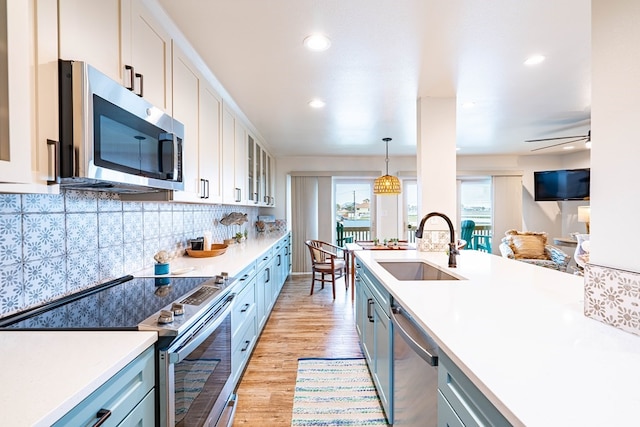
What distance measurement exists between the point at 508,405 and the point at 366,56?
209cm

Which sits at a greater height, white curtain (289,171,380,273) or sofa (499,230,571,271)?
white curtain (289,171,380,273)

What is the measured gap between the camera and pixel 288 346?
282 cm

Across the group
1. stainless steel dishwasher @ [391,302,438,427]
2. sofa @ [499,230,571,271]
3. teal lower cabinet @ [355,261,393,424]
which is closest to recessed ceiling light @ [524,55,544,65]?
teal lower cabinet @ [355,261,393,424]

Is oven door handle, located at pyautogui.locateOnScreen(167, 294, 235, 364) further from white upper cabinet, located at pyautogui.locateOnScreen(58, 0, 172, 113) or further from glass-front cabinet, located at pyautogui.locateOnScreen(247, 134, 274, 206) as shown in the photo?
glass-front cabinet, located at pyautogui.locateOnScreen(247, 134, 274, 206)

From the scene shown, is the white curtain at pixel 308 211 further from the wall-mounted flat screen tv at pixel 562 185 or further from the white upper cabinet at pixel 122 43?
the white upper cabinet at pixel 122 43

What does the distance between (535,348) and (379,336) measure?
1.17 m

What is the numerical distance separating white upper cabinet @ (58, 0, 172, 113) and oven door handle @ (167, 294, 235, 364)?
3.47ft

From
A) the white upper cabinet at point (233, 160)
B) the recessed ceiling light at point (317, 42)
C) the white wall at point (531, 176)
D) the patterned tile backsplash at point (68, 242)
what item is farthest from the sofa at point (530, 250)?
the patterned tile backsplash at point (68, 242)

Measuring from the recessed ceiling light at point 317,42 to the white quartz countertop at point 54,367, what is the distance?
1781 mm

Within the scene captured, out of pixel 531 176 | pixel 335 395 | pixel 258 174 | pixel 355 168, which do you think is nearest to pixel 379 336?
pixel 335 395

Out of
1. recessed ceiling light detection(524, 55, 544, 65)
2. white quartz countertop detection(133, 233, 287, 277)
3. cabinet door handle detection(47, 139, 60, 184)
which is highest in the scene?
recessed ceiling light detection(524, 55, 544, 65)

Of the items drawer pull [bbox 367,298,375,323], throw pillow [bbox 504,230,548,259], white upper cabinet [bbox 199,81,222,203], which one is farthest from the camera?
throw pillow [bbox 504,230,548,259]

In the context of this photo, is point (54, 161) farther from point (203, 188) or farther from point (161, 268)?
point (203, 188)

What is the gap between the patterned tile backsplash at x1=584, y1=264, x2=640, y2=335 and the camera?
89 cm
